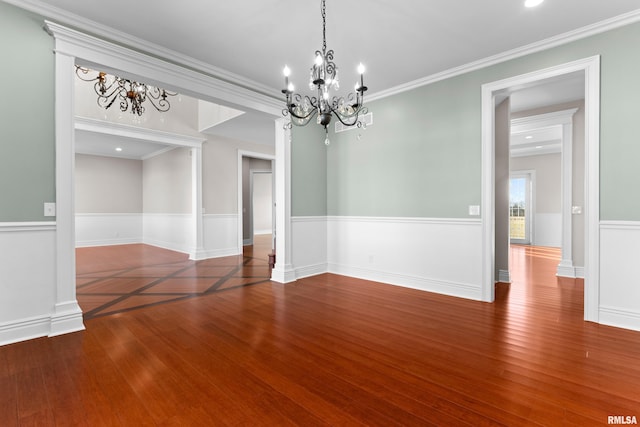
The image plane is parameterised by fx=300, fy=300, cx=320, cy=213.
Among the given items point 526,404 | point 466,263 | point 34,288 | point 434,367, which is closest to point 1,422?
point 34,288

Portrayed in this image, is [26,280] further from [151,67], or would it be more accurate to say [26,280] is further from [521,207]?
[521,207]

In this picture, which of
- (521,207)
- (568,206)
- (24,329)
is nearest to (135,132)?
(24,329)

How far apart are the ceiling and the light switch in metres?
1.73

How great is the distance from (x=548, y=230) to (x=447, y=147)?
7.17 m

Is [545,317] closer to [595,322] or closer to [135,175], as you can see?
[595,322]

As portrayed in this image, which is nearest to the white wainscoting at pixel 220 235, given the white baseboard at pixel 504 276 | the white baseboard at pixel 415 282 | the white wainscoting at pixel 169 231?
the white wainscoting at pixel 169 231

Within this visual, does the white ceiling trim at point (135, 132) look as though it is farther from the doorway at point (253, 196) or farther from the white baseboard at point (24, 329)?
the white baseboard at point (24, 329)

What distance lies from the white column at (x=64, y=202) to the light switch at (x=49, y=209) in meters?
0.03

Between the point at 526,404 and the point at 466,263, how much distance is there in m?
2.29

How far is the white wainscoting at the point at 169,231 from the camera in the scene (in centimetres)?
760

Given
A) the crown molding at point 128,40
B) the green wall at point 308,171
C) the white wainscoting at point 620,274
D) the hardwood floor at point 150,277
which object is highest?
the crown molding at point 128,40

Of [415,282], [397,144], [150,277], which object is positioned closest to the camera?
[415,282]

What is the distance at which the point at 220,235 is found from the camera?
7336 mm

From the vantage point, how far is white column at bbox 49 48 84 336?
2793 millimetres
